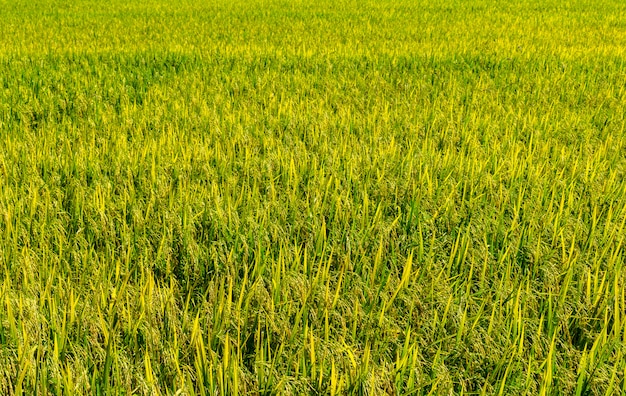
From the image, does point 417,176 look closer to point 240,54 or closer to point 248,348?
point 248,348

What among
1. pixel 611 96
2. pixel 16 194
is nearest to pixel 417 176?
pixel 16 194

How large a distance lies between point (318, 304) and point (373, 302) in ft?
0.45

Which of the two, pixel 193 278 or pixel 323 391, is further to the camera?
pixel 193 278

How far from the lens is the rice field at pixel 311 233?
1.18m

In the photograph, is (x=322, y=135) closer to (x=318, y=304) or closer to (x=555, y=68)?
(x=318, y=304)

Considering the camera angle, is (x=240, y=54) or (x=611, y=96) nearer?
(x=611, y=96)

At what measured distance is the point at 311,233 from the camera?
6.00 ft

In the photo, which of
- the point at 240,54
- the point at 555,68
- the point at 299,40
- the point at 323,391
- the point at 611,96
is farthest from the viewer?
the point at 299,40

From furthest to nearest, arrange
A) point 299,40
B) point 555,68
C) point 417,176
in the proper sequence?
point 299,40 → point 555,68 → point 417,176

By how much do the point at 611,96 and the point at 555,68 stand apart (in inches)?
39.9

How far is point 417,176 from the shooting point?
2346mm

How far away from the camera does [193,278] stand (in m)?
1.57

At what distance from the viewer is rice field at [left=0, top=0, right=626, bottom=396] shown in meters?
Answer: 1.18

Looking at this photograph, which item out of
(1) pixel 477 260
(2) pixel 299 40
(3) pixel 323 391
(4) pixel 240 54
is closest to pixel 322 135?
(1) pixel 477 260
